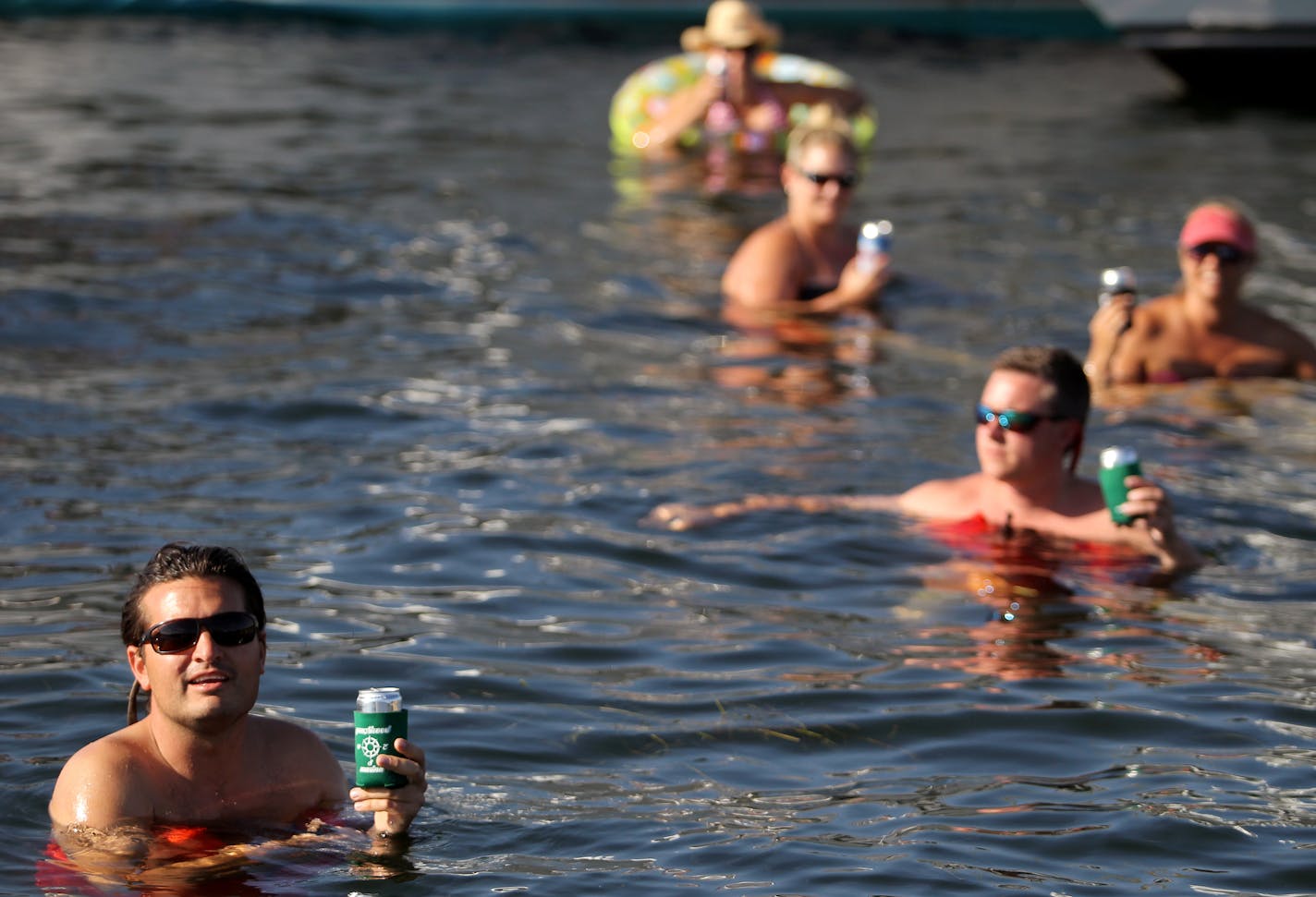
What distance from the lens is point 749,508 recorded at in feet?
27.5

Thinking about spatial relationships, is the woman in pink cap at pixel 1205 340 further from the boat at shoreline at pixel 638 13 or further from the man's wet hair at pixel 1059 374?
the boat at shoreline at pixel 638 13

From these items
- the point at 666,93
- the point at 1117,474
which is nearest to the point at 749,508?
the point at 1117,474

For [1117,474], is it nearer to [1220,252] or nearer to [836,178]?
[1220,252]

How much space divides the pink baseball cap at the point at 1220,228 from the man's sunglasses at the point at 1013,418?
2.97 meters

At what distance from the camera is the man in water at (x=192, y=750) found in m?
4.74

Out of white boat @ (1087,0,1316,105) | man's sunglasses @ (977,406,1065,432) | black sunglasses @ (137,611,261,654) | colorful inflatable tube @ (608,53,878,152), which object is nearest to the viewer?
black sunglasses @ (137,611,261,654)

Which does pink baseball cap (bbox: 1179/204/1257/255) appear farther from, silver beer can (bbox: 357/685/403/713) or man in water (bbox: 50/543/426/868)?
silver beer can (bbox: 357/685/403/713)

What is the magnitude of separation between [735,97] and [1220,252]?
27.3 ft

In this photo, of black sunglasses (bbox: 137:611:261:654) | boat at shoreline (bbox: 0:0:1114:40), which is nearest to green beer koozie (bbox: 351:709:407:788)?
black sunglasses (bbox: 137:611:261:654)

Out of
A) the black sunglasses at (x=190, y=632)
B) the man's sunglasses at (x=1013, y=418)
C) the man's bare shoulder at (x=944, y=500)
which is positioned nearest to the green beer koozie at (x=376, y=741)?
the black sunglasses at (x=190, y=632)

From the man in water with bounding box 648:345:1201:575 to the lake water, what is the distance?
169 mm

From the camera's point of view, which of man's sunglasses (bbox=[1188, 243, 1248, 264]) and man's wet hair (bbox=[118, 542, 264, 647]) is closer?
man's wet hair (bbox=[118, 542, 264, 647])

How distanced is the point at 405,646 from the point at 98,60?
1931 centimetres

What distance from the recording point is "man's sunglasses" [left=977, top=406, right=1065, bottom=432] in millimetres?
7594
